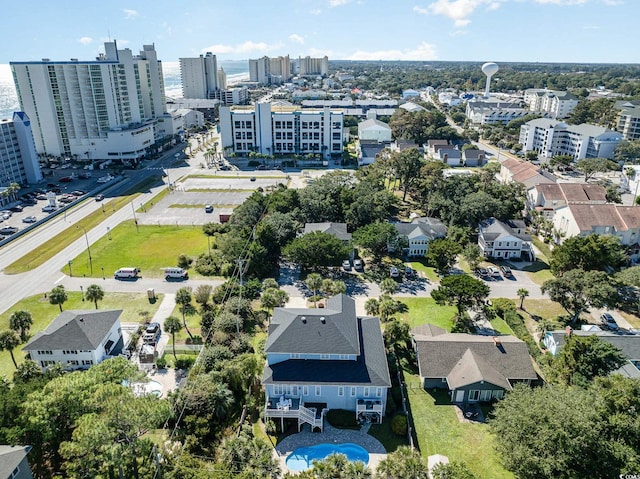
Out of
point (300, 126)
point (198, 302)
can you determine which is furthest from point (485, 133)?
point (198, 302)

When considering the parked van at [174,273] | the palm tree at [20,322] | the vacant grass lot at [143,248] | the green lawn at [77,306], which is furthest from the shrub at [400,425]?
the palm tree at [20,322]

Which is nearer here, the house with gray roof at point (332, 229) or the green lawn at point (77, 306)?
the green lawn at point (77, 306)

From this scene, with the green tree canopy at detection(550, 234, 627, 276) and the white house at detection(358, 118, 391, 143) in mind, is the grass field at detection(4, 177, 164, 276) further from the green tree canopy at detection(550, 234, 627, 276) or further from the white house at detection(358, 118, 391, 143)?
the white house at detection(358, 118, 391, 143)

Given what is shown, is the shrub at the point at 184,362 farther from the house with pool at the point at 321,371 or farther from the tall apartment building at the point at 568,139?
the tall apartment building at the point at 568,139

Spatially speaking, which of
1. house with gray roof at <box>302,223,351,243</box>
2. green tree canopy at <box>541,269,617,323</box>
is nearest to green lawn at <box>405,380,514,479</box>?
green tree canopy at <box>541,269,617,323</box>

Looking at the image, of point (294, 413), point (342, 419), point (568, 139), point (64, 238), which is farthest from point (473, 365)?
point (568, 139)

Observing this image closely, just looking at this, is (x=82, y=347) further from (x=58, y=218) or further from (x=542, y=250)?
(x=542, y=250)
